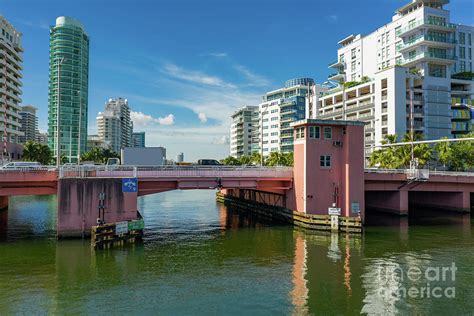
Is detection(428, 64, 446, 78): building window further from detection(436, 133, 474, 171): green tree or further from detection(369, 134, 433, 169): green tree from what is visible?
detection(369, 134, 433, 169): green tree

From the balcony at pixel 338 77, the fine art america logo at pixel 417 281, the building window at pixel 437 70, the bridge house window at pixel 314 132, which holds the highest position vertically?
the balcony at pixel 338 77

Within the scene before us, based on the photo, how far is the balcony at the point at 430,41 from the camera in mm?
101875

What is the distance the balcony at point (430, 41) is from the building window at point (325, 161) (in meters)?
75.6

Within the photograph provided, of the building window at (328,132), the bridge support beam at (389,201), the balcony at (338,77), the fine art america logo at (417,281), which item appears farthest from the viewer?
the balcony at (338,77)

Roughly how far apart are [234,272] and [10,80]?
4833 inches

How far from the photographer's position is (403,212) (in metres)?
56.6

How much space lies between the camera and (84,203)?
37.2m

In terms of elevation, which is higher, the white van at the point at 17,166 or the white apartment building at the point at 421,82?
the white apartment building at the point at 421,82

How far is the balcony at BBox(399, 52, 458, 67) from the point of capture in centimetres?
10206

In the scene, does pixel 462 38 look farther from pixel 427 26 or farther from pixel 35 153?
pixel 35 153

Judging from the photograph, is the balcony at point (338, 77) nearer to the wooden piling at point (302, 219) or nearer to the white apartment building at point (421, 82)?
the white apartment building at point (421, 82)

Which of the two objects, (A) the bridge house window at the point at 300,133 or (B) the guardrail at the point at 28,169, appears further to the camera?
(A) the bridge house window at the point at 300,133

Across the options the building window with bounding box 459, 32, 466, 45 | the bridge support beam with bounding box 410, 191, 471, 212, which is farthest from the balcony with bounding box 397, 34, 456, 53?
the bridge support beam with bounding box 410, 191, 471, 212

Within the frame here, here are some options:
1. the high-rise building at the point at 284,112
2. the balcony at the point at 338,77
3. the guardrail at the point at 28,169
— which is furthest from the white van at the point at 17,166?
the high-rise building at the point at 284,112
